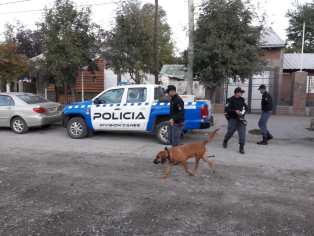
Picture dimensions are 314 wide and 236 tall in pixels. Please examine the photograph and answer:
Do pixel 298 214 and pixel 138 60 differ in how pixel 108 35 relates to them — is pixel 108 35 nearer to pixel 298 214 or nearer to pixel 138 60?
pixel 138 60

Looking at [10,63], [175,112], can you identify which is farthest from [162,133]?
[10,63]

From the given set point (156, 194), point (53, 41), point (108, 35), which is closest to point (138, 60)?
point (108, 35)

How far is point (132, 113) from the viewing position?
8.34 meters

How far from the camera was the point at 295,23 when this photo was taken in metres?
38.5

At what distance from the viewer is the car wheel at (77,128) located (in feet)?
29.1

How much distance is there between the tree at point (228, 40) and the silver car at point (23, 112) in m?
5.69

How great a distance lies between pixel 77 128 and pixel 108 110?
1230 millimetres

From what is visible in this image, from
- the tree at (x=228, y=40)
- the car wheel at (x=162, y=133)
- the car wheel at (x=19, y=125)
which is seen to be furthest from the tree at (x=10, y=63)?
the car wheel at (x=162, y=133)

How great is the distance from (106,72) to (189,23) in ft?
42.2

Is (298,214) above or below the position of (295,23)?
below

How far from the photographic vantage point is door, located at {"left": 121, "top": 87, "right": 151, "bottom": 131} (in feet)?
27.0

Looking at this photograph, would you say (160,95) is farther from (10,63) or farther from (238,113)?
(10,63)

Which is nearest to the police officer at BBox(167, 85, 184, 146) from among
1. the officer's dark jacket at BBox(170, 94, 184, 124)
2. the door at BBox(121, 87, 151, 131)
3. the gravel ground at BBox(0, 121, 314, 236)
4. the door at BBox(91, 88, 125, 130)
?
the officer's dark jacket at BBox(170, 94, 184, 124)

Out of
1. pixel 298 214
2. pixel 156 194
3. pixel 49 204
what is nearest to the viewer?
pixel 298 214
